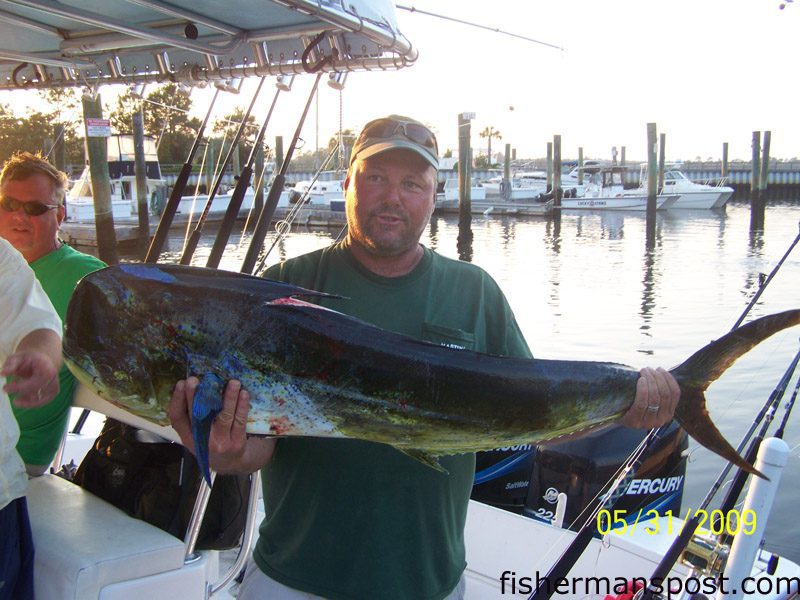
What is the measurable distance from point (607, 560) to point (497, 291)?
1.78 m

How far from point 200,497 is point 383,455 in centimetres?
89

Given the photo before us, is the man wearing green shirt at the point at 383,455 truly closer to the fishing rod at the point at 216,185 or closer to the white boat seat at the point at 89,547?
the white boat seat at the point at 89,547

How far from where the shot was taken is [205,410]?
1.65 m

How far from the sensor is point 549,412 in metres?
1.88

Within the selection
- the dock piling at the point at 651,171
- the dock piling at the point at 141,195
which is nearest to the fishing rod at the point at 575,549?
the dock piling at the point at 141,195

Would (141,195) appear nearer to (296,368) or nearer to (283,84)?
(283,84)

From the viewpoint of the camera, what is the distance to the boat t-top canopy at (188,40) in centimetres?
310

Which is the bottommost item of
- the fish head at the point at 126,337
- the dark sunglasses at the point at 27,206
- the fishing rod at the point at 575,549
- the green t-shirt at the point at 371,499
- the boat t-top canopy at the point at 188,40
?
the fishing rod at the point at 575,549

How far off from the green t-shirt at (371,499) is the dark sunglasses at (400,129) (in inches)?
15.2

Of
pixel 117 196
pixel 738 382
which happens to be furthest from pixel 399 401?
pixel 117 196

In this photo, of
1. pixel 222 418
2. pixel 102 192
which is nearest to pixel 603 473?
pixel 222 418

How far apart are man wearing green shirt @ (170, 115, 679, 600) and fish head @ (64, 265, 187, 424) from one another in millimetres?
287

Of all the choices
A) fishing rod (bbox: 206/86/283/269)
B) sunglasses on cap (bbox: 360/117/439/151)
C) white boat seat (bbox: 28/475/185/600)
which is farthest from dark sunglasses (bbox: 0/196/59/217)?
sunglasses on cap (bbox: 360/117/439/151)

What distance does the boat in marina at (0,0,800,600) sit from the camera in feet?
7.93
